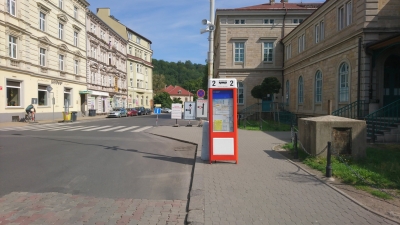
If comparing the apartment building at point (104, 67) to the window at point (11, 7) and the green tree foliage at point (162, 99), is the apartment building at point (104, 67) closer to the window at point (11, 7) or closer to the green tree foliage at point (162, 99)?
the window at point (11, 7)

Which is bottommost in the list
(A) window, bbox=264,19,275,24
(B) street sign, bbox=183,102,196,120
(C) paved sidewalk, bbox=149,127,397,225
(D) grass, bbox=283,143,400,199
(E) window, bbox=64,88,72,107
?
(C) paved sidewalk, bbox=149,127,397,225

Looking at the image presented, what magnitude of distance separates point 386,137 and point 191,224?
1152 centimetres

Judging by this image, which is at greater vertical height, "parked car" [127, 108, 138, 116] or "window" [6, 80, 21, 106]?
"window" [6, 80, 21, 106]

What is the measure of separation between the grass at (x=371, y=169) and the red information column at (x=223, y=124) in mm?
2251

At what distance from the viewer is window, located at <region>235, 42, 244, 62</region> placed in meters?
34.4

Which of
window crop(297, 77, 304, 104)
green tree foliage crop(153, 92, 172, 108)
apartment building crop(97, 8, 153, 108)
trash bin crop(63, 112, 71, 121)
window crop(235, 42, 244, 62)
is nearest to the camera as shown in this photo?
window crop(297, 77, 304, 104)

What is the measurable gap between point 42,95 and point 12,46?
22.8 feet

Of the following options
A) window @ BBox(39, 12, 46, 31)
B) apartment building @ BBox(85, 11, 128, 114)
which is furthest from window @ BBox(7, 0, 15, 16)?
apartment building @ BBox(85, 11, 128, 114)

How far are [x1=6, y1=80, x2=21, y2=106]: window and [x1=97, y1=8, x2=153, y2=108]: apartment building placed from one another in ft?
116

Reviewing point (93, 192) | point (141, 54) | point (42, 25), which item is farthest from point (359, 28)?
point (141, 54)

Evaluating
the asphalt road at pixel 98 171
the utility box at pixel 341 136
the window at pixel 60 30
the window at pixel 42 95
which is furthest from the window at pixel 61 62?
the utility box at pixel 341 136

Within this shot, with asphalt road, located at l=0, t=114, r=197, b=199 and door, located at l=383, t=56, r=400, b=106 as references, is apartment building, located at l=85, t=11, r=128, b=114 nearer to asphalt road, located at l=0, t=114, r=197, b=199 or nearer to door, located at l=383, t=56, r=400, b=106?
asphalt road, located at l=0, t=114, r=197, b=199

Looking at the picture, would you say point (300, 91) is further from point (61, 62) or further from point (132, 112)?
point (132, 112)

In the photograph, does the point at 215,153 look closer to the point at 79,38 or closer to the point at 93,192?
the point at 93,192
